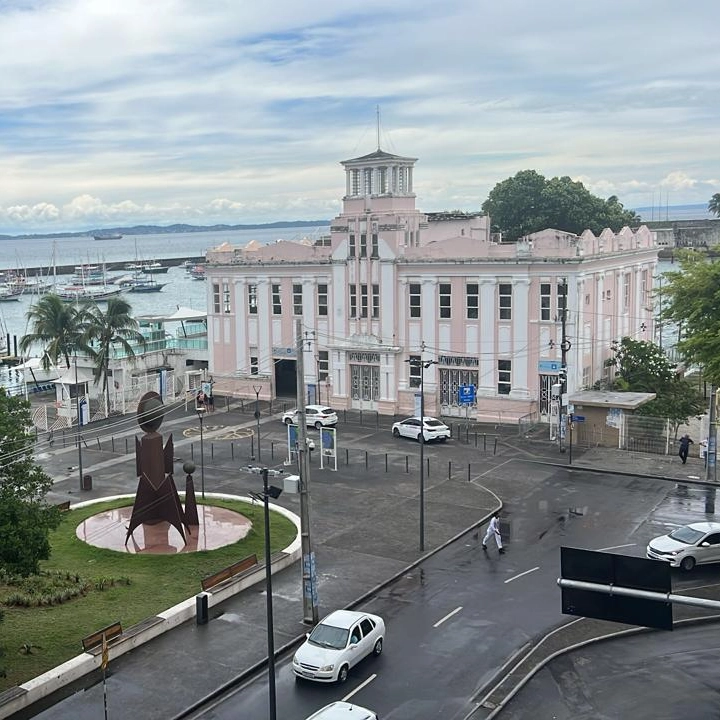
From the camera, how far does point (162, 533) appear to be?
101 ft

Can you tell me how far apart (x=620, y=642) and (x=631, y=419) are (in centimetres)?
2243

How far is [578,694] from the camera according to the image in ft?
65.6

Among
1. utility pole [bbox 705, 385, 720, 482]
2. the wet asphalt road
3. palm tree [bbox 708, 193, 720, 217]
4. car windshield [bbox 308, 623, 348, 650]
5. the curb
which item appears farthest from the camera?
palm tree [bbox 708, 193, 720, 217]

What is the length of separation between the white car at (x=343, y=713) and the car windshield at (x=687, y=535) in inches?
551

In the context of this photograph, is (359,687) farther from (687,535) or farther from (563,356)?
(563,356)

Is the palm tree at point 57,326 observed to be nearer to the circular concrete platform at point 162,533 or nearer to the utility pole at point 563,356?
the circular concrete platform at point 162,533

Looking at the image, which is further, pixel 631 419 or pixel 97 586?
pixel 631 419

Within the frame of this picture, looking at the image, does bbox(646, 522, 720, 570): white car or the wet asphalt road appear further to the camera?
bbox(646, 522, 720, 570): white car

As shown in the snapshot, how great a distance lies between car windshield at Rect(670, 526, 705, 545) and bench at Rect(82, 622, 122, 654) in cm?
1689

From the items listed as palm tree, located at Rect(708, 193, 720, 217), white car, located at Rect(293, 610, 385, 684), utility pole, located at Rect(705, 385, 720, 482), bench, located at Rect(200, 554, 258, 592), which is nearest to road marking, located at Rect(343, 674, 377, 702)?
white car, located at Rect(293, 610, 385, 684)

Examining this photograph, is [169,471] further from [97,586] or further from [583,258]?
[583,258]

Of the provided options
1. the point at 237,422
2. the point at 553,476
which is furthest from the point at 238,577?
the point at 237,422

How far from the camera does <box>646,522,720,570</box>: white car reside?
2733 centimetres

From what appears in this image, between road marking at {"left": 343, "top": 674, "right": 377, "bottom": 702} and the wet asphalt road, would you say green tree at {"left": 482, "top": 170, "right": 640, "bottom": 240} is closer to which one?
the wet asphalt road
